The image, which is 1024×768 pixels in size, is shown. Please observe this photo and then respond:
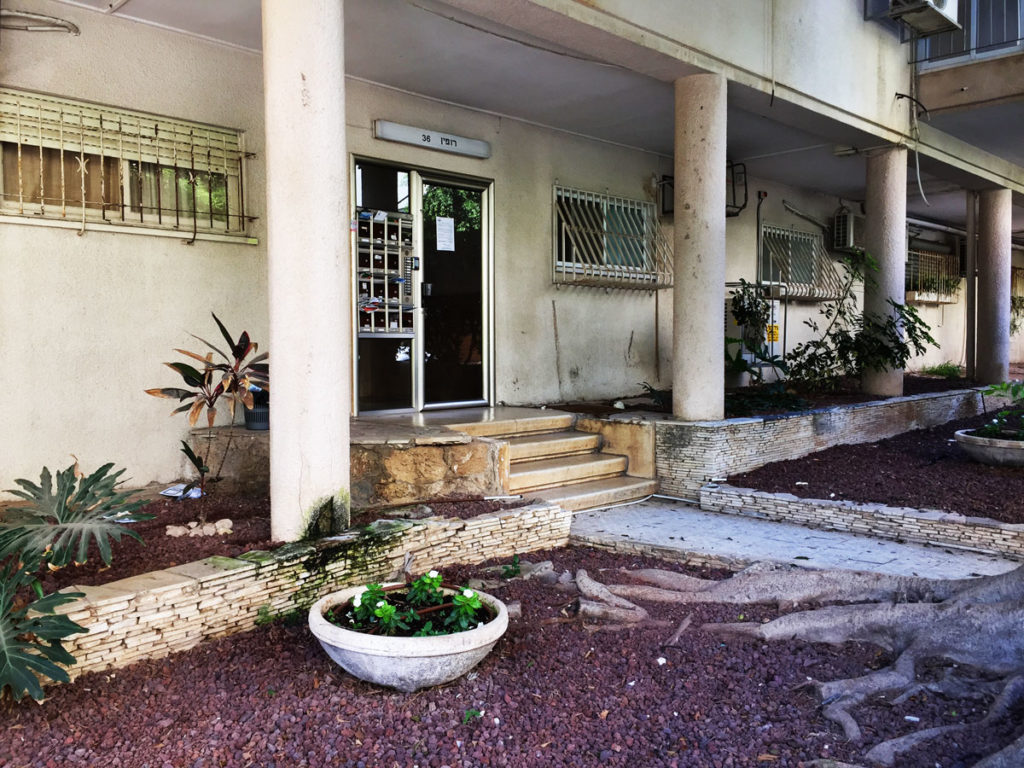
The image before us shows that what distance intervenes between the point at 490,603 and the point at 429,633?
348 mm

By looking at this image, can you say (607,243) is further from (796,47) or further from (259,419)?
(259,419)

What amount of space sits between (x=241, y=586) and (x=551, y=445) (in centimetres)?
353

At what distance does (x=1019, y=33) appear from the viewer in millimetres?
8695

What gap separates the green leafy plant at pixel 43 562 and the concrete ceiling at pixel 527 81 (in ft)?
11.7

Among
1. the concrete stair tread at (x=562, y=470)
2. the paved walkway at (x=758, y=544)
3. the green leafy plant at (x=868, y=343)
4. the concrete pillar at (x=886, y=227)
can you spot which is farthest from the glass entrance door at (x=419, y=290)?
the concrete pillar at (x=886, y=227)

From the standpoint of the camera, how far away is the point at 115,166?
5.74m

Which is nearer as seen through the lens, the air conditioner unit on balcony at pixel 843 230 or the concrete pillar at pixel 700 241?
the concrete pillar at pixel 700 241

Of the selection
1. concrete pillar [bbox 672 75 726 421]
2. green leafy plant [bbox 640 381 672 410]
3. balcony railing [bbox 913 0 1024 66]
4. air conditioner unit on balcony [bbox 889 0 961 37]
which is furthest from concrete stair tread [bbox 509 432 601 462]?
balcony railing [bbox 913 0 1024 66]

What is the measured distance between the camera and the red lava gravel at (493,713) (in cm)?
270

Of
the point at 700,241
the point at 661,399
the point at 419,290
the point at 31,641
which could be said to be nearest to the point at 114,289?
the point at 419,290

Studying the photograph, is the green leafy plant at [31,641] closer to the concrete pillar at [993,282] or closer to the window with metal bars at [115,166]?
the window with metal bars at [115,166]

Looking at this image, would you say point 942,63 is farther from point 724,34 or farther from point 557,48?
point 557,48

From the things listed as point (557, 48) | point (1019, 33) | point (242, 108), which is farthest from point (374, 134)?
point (1019, 33)

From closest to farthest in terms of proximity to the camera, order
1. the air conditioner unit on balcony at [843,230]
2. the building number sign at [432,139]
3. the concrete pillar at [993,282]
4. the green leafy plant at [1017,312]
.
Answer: the building number sign at [432,139], the concrete pillar at [993,282], the air conditioner unit on balcony at [843,230], the green leafy plant at [1017,312]
